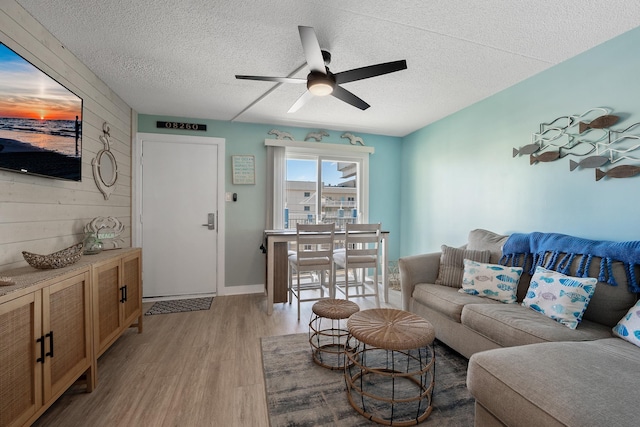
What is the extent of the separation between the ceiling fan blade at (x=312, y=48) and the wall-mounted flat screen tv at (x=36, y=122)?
1.53 m

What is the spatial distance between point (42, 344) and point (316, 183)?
328 centimetres

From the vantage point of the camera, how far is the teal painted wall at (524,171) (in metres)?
1.87

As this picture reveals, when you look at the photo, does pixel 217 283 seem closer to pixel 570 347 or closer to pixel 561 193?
pixel 570 347

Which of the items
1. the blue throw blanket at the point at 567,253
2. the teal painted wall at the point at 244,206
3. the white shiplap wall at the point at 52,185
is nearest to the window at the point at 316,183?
the teal painted wall at the point at 244,206

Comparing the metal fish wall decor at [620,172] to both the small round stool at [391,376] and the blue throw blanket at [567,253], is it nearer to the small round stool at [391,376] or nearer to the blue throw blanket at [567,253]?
the blue throw blanket at [567,253]

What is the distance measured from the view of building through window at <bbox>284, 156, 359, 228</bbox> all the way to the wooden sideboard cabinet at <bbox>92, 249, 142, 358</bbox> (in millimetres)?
1951

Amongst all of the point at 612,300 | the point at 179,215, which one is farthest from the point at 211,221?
the point at 612,300

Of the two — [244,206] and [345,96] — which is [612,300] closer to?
Answer: [345,96]

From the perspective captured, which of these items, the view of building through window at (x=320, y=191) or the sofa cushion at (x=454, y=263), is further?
the view of building through window at (x=320, y=191)

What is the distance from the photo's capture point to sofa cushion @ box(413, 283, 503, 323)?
2030mm

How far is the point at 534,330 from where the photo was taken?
1531mm

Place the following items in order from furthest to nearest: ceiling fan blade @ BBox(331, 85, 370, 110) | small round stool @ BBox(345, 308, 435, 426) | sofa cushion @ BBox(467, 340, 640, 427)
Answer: ceiling fan blade @ BBox(331, 85, 370, 110), small round stool @ BBox(345, 308, 435, 426), sofa cushion @ BBox(467, 340, 640, 427)

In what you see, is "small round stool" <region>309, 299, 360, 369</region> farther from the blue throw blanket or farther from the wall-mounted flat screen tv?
the wall-mounted flat screen tv

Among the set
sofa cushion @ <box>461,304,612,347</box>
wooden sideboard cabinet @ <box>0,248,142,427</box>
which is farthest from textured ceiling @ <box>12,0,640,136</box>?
sofa cushion @ <box>461,304,612,347</box>
